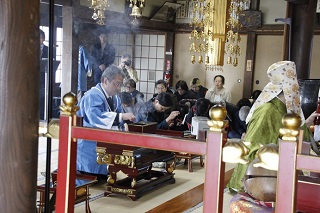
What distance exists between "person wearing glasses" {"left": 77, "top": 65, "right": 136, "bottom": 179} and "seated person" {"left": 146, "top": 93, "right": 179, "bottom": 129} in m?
1.07

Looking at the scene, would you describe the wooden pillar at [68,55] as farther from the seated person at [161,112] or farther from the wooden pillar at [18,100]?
the wooden pillar at [18,100]

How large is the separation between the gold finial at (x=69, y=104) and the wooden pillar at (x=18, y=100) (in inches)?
4.5

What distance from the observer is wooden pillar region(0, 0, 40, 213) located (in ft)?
6.00

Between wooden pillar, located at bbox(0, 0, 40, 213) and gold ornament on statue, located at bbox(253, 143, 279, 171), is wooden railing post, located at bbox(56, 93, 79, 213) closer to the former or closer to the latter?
wooden pillar, located at bbox(0, 0, 40, 213)

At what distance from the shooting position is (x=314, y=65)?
967 centimetres

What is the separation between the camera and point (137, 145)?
5.86 ft

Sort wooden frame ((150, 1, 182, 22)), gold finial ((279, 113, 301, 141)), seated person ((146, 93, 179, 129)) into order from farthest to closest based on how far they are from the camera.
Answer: wooden frame ((150, 1, 182, 22)) → seated person ((146, 93, 179, 129)) → gold finial ((279, 113, 301, 141))

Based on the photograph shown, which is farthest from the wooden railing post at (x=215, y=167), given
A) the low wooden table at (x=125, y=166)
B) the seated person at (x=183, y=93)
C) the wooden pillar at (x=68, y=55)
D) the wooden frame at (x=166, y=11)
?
the wooden frame at (x=166, y=11)

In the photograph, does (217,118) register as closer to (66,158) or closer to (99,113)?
(66,158)

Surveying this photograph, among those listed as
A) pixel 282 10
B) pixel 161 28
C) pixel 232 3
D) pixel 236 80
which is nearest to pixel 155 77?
pixel 161 28

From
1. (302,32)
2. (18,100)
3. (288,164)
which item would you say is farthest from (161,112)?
(288,164)

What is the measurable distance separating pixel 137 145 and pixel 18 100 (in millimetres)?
487

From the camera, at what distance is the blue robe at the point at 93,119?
15.5ft

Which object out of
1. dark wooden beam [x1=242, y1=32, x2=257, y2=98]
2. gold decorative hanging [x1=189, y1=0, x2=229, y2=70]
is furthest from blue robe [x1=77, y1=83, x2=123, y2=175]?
dark wooden beam [x1=242, y1=32, x2=257, y2=98]
